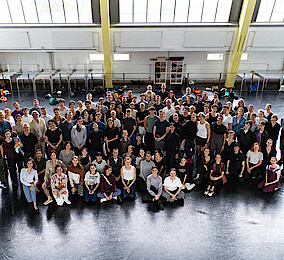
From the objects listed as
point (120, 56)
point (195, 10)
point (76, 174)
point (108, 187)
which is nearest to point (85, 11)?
point (120, 56)

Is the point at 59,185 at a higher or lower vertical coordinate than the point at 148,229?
higher

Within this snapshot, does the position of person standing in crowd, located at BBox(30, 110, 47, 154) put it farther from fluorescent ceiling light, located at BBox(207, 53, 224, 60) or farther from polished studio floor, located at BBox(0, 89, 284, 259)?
fluorescent ceiling light, located at BBox(207, 53, 224, 60)

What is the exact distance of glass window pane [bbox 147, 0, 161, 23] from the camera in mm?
14891

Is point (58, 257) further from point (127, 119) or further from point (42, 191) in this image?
point (127, 119)

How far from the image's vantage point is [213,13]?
15.3 metres

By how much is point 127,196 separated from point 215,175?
2.26 meters

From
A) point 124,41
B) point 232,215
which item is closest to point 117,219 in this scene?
point 232,215

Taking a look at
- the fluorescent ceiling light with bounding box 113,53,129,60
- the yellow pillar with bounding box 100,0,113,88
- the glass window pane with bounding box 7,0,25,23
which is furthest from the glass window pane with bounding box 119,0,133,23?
the glass window pane with bounding box 7,0,25,23

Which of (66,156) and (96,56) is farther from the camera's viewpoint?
(96,56)

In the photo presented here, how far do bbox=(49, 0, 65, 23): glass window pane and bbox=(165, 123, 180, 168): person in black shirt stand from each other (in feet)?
37.2

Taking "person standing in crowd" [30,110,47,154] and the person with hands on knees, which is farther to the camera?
"person standing in crowd" [30,110,47,154]

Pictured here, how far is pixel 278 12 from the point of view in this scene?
15.2 metres

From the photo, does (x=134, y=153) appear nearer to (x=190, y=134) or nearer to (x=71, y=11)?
(x=190, y=134)

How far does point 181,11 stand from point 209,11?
1560 millimetres
